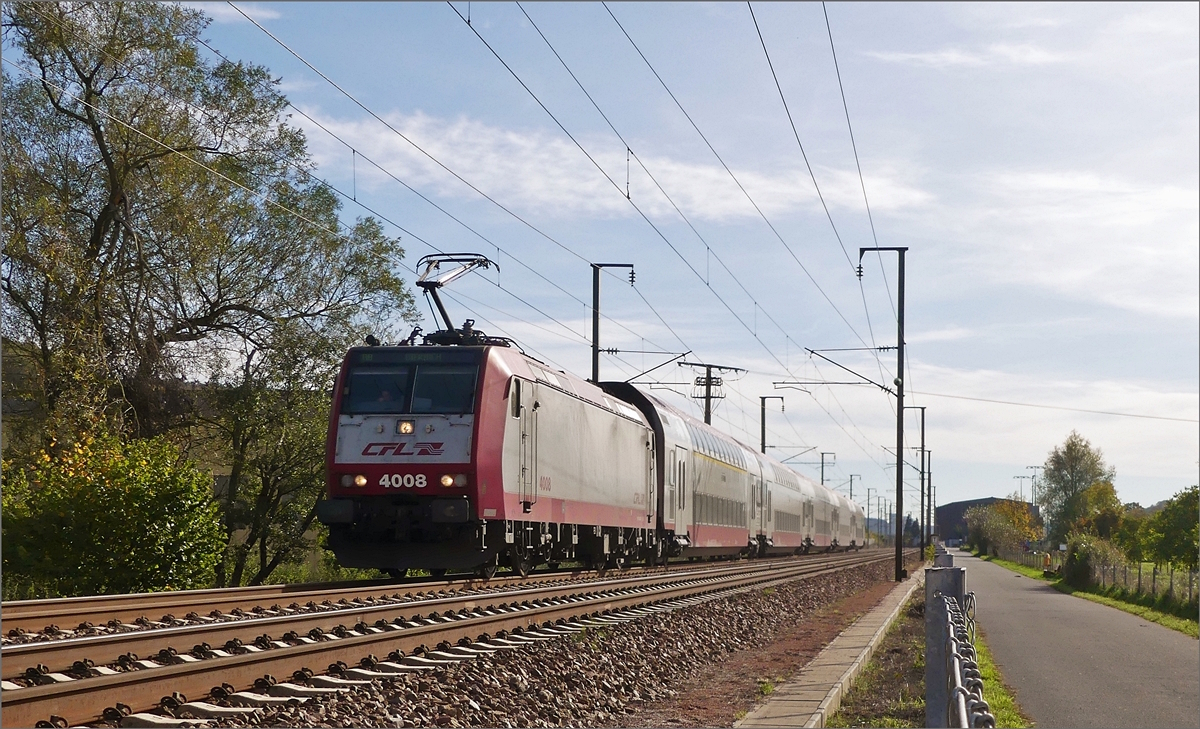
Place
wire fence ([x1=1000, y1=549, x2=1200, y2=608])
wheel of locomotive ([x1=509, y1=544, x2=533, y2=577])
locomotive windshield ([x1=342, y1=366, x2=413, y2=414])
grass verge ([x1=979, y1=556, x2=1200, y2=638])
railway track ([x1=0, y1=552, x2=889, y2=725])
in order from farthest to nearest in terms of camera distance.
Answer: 1. wire fence ([x1=1000, y1=549, x2=1200, y2=608])
2. grass verge ([x1=979, y1=556, x2=1200, y2=638])
3. wheel of locomotive ([x1=509, y1=544, x2=533, y2=577])
4. locomotive windshield ([x1=342, y1=366, x2=413, y2=414])
5. railway track ([x1=0, y1=552, x2=889, y2=725])

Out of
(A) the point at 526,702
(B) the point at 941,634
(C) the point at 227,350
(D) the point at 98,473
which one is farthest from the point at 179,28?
(B) the point at 941,634

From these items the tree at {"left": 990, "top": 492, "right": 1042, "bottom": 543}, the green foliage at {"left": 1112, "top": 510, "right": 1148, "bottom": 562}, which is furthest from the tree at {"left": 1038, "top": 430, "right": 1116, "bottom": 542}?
the green foliage at {"left": 1112, "top": 510, "right": 1148, "bottom": 562}

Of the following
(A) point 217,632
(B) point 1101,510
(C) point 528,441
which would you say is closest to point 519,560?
(C) point 528,441

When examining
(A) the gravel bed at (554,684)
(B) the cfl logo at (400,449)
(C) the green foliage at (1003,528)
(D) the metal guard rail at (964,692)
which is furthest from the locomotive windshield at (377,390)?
(C) the green foliage at (1003,528)

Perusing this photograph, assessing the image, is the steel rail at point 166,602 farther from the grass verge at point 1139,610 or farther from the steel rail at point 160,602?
the grass verge at point 1139,610

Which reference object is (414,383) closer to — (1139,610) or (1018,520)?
(1139,610)

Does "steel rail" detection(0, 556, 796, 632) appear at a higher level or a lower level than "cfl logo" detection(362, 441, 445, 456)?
lower

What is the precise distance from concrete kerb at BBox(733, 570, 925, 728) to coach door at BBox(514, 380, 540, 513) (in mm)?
5219

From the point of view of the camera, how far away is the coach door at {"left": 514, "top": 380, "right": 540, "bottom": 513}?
1906cm

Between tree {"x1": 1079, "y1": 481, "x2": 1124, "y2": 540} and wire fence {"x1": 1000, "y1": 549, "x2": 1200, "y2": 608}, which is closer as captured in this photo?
wire fence {"x1": 1000, "y1": 549, "x2": 1200, "y2": 608}

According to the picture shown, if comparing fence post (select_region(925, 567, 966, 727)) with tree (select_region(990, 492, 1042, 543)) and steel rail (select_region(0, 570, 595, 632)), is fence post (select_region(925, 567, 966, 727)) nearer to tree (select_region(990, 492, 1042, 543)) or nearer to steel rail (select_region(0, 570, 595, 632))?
steel rail (select_region(0, 570, 595, 632))

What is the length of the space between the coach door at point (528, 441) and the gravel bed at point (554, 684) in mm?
3170

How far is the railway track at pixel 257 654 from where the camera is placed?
293 inches

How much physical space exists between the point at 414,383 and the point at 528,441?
2299mm
